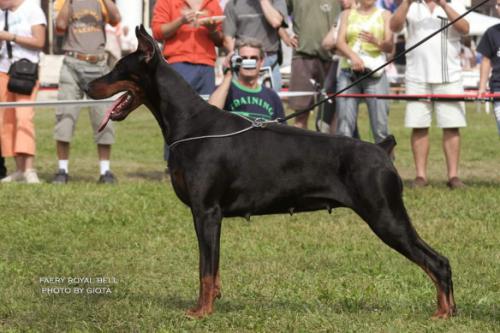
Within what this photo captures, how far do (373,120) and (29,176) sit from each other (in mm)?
3641

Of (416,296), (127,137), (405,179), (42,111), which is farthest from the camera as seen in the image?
(42,111)

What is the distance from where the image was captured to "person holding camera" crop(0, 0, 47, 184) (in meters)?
11.0

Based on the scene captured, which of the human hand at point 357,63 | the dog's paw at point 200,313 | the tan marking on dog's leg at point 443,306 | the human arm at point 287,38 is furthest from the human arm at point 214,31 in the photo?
the tan marking on dog's leg at point 443,306

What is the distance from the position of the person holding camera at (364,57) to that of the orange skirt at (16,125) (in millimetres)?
3213

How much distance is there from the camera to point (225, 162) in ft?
18.3

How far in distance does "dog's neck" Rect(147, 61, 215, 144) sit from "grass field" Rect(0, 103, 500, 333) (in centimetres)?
100

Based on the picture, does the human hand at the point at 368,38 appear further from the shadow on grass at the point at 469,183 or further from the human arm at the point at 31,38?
the human arm at the point at 31,38

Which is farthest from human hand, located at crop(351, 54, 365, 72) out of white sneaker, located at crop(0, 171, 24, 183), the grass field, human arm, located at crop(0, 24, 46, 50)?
white sneaker, located at crop(0, 171, 24, 183)

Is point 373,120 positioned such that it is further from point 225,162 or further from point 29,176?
point 225,162

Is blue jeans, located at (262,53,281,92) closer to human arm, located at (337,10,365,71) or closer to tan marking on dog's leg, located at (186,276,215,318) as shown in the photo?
human arm, located at (337,10,365,71)

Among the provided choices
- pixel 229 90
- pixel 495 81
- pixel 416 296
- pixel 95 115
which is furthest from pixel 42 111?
pixel 416 296

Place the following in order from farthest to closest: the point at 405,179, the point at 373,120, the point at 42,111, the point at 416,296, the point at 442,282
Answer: the point at 42,111 < the point at 405,179 < the point at 373,120 < the point at 416,296 < the point at 442,282

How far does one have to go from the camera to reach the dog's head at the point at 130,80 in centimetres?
566

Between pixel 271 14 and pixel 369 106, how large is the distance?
1397 millimetres
